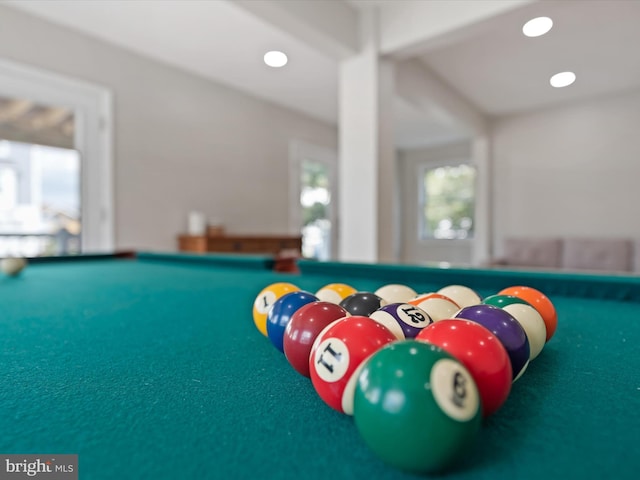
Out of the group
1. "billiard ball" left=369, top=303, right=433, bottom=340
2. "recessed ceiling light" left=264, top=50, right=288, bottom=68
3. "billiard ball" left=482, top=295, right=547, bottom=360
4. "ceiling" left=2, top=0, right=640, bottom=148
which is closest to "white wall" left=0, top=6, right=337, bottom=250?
"ceiling" left=2, top=0, right=640, bottom=148

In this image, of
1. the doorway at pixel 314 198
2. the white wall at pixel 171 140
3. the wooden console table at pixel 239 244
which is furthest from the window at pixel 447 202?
the wooden console table at pixel 239 244

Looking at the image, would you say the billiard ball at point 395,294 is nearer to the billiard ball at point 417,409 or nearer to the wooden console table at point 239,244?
the billiard ball at point 417,409

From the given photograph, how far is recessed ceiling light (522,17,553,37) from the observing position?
121 inches

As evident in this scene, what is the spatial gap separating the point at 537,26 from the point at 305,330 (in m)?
3.59

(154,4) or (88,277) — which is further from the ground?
(154,4)

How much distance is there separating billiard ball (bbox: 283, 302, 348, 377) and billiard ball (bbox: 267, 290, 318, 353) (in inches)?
3.6

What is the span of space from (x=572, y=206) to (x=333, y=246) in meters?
3.58

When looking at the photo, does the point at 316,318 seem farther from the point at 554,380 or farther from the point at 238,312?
the point at 238,312

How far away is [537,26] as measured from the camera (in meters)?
3.19

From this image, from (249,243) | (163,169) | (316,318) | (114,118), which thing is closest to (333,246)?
(249,243)

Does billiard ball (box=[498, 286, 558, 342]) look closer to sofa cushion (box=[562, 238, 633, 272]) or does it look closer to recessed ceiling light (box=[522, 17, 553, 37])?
recessed ceiling light (box=[522, 17, 553, 37])

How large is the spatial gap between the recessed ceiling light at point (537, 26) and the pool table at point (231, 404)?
270 cm

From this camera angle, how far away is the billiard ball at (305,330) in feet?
2.21

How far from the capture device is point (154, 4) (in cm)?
305
